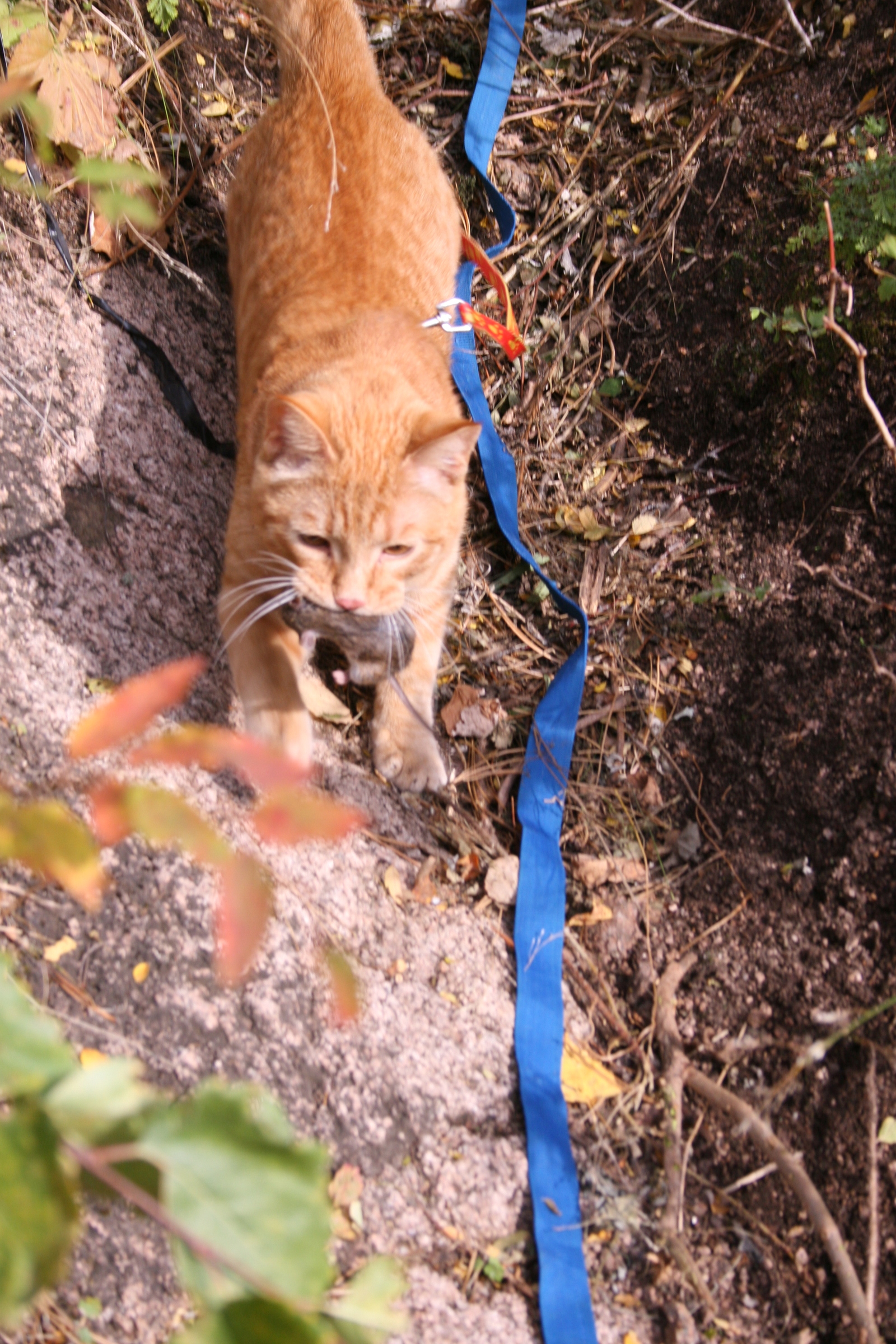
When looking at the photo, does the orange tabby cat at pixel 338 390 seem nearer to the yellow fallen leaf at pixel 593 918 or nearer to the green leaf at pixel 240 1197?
the yellow fallen leaf at pixel 593 918

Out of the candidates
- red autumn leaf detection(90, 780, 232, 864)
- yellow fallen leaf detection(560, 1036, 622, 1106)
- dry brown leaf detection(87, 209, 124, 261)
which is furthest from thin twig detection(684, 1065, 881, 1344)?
dry brown leaf detection(87, 209, 124, 261)

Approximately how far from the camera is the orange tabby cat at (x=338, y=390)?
81.6 inches

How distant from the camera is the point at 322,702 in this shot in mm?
2518

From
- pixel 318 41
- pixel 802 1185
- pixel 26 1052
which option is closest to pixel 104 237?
pixel 318 41

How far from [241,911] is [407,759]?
Answer: 1.85m

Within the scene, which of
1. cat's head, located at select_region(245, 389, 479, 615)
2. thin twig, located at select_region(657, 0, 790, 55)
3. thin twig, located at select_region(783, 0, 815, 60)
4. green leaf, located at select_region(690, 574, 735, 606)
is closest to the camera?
cat's head, located at select_region(245, 389, 479, 615)

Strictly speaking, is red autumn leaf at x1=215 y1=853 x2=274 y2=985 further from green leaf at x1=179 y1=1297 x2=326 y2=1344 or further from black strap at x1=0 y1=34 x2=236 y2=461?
black strap at x1=0 y1=34 x2=236 y2=461

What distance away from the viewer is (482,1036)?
1.98 m

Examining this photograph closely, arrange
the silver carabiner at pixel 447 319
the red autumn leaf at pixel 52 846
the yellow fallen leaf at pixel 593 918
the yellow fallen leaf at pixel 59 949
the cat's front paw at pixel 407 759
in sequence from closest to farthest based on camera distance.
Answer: the red autumn leaf at pixel 52 846, the yellow fallen leaf at pixel 59 949, the yellow fallen leaf at pixel 593 918, the cat's front paw at pixel 407 759, the silver carabiner at pixel 447 319

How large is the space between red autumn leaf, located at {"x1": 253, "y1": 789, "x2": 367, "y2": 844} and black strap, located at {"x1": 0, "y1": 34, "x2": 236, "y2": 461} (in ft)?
7.44

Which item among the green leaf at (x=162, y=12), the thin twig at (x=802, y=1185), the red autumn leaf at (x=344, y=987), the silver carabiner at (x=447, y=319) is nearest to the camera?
the red autumn leaf at (x=344, y=987)

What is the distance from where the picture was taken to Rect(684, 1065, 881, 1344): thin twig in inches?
64.1

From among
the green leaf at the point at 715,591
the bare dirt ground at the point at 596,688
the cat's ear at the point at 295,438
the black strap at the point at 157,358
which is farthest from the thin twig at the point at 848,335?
the black strap at the point at 157,358

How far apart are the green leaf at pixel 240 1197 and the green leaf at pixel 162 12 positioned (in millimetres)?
3477
